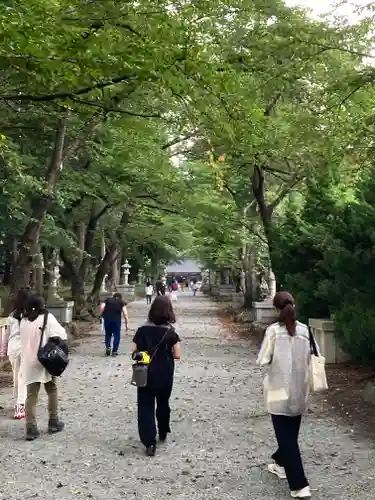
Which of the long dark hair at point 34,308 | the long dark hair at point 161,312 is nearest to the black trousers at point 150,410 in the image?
the long dark hair at point 161,312

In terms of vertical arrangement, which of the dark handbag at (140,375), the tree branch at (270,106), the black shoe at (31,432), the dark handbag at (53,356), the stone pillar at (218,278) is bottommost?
the black shoe at (31,432)

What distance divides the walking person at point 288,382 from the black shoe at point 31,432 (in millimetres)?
3003

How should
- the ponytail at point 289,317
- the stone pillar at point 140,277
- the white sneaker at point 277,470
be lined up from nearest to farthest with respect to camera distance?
the ponytail at point 289,317 < the white sneaker at point 277,470 < the stone pillar at point 140,277

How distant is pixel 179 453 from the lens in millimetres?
6547

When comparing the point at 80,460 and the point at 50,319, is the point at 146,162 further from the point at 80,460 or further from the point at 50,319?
the point at 80,460

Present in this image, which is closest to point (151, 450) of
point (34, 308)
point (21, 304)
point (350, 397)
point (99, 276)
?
point (34, 308)

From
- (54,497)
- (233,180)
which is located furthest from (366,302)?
(233,180)

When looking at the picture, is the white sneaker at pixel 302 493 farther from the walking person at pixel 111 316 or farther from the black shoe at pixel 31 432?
the walking person at pixel 111 316

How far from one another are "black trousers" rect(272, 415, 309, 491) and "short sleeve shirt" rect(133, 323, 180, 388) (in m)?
1.66

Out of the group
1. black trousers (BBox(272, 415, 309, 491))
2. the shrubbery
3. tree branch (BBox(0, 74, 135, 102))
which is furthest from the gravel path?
tree branch (BBox(0, 74, 135, 102))

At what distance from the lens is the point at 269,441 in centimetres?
711

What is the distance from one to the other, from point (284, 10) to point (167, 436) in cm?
922

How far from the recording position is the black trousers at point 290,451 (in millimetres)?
5129

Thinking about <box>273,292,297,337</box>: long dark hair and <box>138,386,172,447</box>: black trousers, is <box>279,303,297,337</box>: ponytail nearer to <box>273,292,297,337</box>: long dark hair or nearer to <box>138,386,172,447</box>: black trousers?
<box>273,292,297,337</box>: long dark hair
